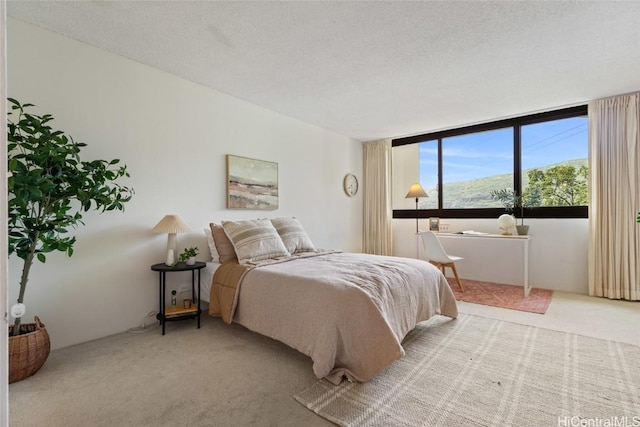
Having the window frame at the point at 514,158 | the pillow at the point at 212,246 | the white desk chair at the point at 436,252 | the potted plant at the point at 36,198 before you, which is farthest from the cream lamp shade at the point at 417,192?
the potted plant at the point at 36,198

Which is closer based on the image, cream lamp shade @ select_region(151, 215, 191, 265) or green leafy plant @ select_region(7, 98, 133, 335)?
green leafy plant @ select_region(7, 98, 133, 335)

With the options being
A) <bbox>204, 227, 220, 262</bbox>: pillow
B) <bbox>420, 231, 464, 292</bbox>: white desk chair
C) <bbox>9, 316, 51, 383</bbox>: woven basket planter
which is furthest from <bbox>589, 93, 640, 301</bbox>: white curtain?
<bbox>9, 316, 51, 383</bbox>: woven basket planter

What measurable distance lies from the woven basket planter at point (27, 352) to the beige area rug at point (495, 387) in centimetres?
164

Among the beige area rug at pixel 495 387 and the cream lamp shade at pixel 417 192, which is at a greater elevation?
the cream lamp shade at pixel 417 192

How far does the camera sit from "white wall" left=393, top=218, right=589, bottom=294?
3822 mm

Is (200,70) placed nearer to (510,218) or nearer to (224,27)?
(224,27)

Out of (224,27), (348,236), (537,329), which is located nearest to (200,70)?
(224,27)

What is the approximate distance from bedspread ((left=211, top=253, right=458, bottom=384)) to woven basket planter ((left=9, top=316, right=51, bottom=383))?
44.4 inches

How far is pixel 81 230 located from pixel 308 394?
210 cm

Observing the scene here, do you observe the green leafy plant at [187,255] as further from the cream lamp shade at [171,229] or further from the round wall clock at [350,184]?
the round wall clock at [350,184]

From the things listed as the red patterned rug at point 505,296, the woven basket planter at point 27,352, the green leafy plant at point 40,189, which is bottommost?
the red patterned rug at point 505,296

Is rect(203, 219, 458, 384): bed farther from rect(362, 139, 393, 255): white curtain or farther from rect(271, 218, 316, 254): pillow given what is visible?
rect(362, 139, 393, 255): white curtain

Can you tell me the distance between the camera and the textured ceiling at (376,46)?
2.01 meters

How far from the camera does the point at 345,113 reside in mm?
4012
